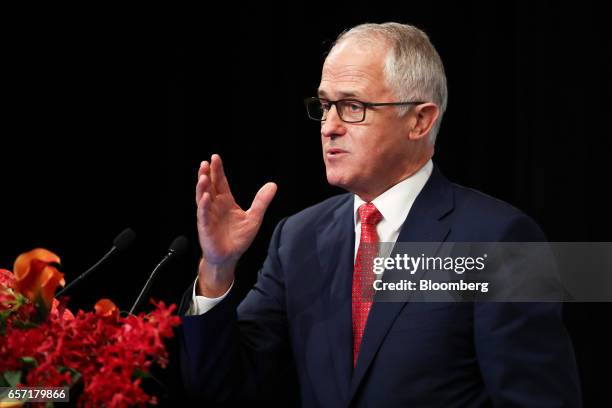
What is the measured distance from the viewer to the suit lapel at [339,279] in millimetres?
1915

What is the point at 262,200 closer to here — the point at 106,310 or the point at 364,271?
the point at 364,271

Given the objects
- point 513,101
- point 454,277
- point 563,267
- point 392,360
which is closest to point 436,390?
point 392,360

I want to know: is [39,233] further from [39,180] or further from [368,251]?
[368,251]

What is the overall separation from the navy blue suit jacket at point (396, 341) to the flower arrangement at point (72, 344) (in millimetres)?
483

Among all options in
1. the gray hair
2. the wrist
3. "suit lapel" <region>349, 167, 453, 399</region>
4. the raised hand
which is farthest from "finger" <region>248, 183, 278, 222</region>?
the gray hair

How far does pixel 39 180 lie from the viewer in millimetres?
3154

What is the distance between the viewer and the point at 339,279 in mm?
2029

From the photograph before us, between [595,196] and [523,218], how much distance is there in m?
1.16

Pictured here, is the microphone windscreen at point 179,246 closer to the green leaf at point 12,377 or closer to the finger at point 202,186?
the finger at point 202,186

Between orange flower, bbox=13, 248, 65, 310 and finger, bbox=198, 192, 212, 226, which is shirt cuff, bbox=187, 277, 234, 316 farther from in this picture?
orange flower, bbox=13, 248, 65, 310

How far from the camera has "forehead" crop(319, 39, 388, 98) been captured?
205 cm

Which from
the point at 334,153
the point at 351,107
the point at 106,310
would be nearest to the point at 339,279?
the point at 334,153

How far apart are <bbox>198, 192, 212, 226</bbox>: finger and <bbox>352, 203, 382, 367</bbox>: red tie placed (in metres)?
0.46

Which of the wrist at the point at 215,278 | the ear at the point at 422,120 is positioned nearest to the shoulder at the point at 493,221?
the ear at the point at 422,120
